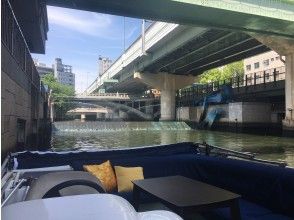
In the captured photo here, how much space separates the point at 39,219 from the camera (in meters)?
1.36

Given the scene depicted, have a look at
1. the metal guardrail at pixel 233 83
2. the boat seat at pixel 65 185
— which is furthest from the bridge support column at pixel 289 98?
the boat seat at pixel 65 185

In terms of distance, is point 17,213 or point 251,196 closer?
point 17,213

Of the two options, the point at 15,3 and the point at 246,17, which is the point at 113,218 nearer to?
the point at 15,3

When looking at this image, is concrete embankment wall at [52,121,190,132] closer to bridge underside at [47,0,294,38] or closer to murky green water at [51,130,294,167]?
murky green water at [51,130,294,167]

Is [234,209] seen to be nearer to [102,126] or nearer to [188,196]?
[188,196]

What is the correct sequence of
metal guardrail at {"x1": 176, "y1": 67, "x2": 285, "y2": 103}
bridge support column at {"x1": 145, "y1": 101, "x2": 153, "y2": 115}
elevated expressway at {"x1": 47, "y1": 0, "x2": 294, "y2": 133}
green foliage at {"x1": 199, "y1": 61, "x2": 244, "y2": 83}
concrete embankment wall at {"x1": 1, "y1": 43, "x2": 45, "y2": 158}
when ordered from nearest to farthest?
1. concrete embankment wall at {"x1": 1, "y1": 43, "x2": 45, "y2": 158}
2. elevated expressway at {"x1": 47, "y1": 0, "x2": 294, "y2": 133}
3. metal guardrail at {"x1": 176, "y1": 67, "x2": 285, "y2": 103}
4. green foliage at {"x1": 199, "y1": 61, "x2": 244, "y2": 83}
5. bridge support column at {"x1": 145, "y1": 101, "x2": 153, "y2": 115}

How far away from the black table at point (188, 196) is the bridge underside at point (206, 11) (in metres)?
15.3

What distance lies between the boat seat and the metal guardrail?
31973 millimetres

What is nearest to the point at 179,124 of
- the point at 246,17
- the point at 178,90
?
the point at 178,90

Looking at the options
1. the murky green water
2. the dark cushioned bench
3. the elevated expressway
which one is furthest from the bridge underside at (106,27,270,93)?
the dark cushioned bench

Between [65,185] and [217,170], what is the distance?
346 cm

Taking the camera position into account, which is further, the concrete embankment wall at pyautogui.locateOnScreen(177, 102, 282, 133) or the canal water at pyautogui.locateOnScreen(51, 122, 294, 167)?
the concrete embankment wall at pyautogui.locateOnScreen(177, 102, 282, 133)

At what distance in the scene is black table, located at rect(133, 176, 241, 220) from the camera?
9.97 feet

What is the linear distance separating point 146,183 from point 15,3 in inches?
558
